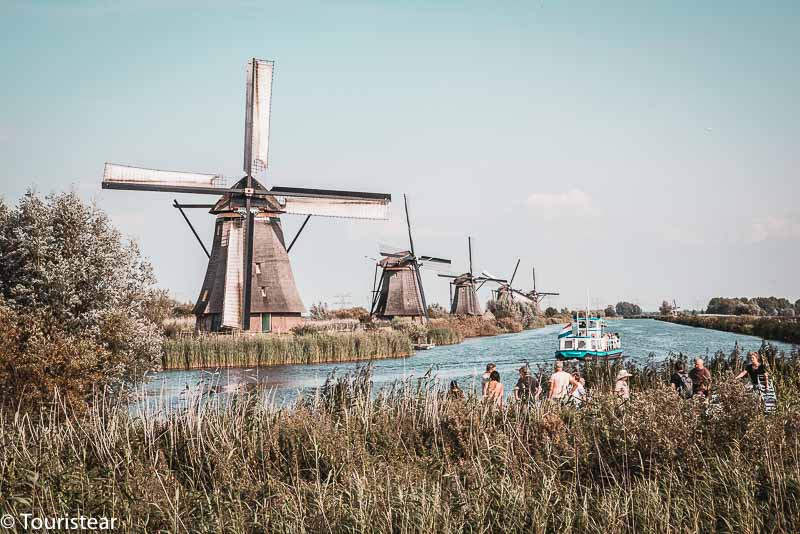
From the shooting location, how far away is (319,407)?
988cm

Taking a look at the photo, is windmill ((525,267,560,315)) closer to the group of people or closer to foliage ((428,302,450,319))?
foliage ((428,302,450,319))

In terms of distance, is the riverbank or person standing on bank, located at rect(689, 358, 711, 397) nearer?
person standing on bank, located at rect(689, 358, 711, 397)

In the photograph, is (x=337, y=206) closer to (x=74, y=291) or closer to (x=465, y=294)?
(x=74, y=291)

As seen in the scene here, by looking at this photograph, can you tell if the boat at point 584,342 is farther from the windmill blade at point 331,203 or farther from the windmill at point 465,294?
the windmill at point 465,294

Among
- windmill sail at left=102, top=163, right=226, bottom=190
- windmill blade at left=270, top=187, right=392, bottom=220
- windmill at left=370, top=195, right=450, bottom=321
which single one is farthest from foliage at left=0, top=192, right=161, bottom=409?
windmill at left=370, top=195, right=450, bottom=321

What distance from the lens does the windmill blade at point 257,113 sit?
90.1 ft

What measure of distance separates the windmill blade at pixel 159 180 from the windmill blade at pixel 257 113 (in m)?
1.40

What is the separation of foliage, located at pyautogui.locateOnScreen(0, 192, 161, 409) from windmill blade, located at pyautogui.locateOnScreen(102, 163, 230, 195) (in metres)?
11.9

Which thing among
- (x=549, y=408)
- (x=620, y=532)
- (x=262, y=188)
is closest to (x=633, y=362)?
(x=549, y=408)

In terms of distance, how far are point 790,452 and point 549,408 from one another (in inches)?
99.8

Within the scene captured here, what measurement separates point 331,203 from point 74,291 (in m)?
16.4

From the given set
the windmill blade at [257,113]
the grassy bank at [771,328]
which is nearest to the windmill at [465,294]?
the grassy bank at [771,328]

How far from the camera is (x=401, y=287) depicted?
44.5m

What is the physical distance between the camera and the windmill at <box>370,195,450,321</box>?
44.3m
